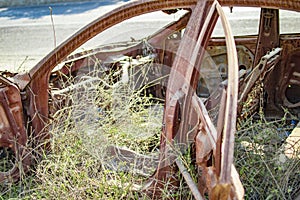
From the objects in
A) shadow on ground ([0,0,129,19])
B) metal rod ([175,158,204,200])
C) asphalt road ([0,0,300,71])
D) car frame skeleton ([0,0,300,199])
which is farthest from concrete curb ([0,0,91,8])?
metal rod ([175,158,204,200])

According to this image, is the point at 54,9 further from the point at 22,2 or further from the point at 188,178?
the point at 188,178

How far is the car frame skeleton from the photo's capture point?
1538 mm

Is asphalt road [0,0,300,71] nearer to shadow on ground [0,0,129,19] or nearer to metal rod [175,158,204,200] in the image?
shadow on ground [0,0,129,19]

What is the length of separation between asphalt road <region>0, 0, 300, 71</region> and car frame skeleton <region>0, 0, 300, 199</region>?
2.39m

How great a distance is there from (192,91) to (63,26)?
743 cm

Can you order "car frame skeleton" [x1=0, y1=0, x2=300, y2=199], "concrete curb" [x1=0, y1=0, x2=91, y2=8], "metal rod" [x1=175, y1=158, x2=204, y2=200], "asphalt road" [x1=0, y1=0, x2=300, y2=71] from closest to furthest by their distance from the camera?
"car frame skeleton" [x1=0, y1=0, x2=300, y2=199]
"metal rod" [x1=175, y1=158, x2=204, y2=200]
"asphalt road" [x1=0, y1=0, x2=300, y2=71]
"concrete curb" [x1=0, y1=0, x2=91, y2=8]

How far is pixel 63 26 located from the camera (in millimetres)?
9023

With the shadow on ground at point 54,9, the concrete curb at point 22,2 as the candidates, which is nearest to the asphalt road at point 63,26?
the shadow on ground at point 54,9

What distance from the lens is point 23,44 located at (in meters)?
8.34

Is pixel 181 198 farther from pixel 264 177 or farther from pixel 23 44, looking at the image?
pixel 23 44

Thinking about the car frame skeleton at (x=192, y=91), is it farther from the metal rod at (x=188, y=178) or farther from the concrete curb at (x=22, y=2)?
the concrete curb at (x=22, y=2)

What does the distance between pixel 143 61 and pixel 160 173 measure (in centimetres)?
163

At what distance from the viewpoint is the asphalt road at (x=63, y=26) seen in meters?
7.28

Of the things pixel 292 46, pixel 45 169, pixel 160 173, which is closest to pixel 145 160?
pixel 160 173
